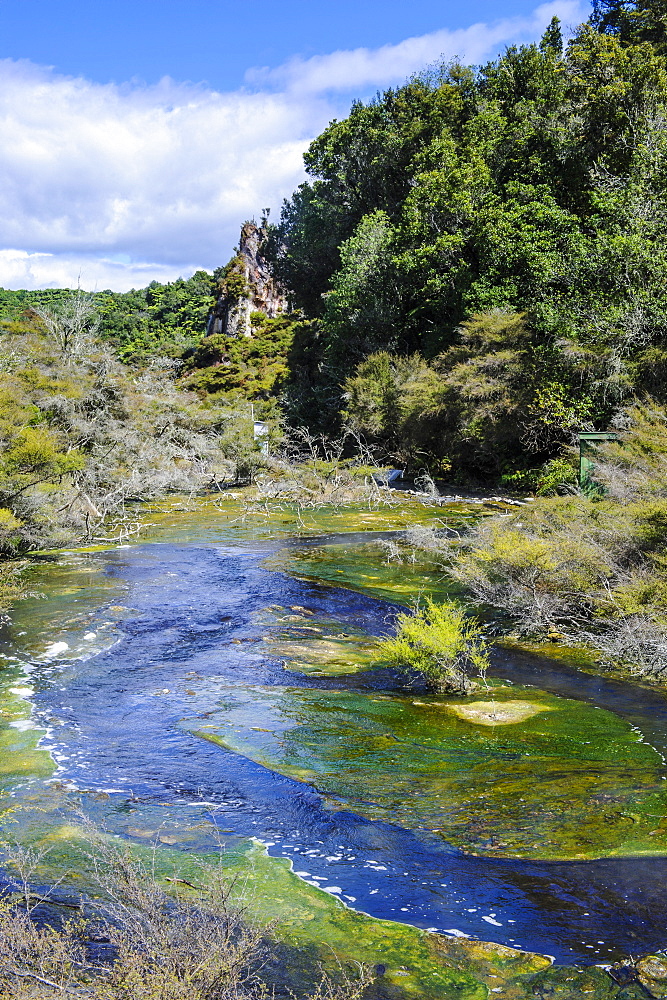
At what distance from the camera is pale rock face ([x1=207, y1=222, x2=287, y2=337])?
7256 centimetres

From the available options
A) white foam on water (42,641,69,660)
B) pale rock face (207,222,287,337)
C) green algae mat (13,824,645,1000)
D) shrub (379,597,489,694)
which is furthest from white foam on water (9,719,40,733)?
pale rock face (207,222,287,337)

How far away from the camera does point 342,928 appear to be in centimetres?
534

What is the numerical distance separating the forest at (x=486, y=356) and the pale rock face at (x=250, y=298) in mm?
25245

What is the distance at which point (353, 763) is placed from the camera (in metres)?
8.14

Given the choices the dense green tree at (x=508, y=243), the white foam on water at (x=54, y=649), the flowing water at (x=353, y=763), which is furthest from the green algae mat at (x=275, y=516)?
the white foam on water at (x=54, y=649)

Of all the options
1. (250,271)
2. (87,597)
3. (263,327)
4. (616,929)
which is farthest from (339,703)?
(250,271)

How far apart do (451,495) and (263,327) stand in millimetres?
48515

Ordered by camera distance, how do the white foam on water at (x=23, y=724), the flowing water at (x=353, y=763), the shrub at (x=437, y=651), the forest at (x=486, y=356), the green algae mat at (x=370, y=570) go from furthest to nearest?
the green algae mat at (x=370, y=570), the forest at (x=486, y=356), the shrub at (x=437, y=651), the white foam on water at (x=23, y=724), the flowing water at (x=353, y=763)

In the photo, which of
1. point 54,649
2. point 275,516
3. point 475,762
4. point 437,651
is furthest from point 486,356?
point 475,762

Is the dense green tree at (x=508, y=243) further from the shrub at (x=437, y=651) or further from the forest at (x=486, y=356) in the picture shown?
the shrub at (x=437, y=651)

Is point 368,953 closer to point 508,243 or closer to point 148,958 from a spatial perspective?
point 148,958

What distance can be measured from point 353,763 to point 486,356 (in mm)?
21041

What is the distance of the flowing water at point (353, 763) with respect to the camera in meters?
5.84

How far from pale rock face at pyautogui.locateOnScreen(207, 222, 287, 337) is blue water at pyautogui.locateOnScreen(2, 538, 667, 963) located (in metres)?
59.6
